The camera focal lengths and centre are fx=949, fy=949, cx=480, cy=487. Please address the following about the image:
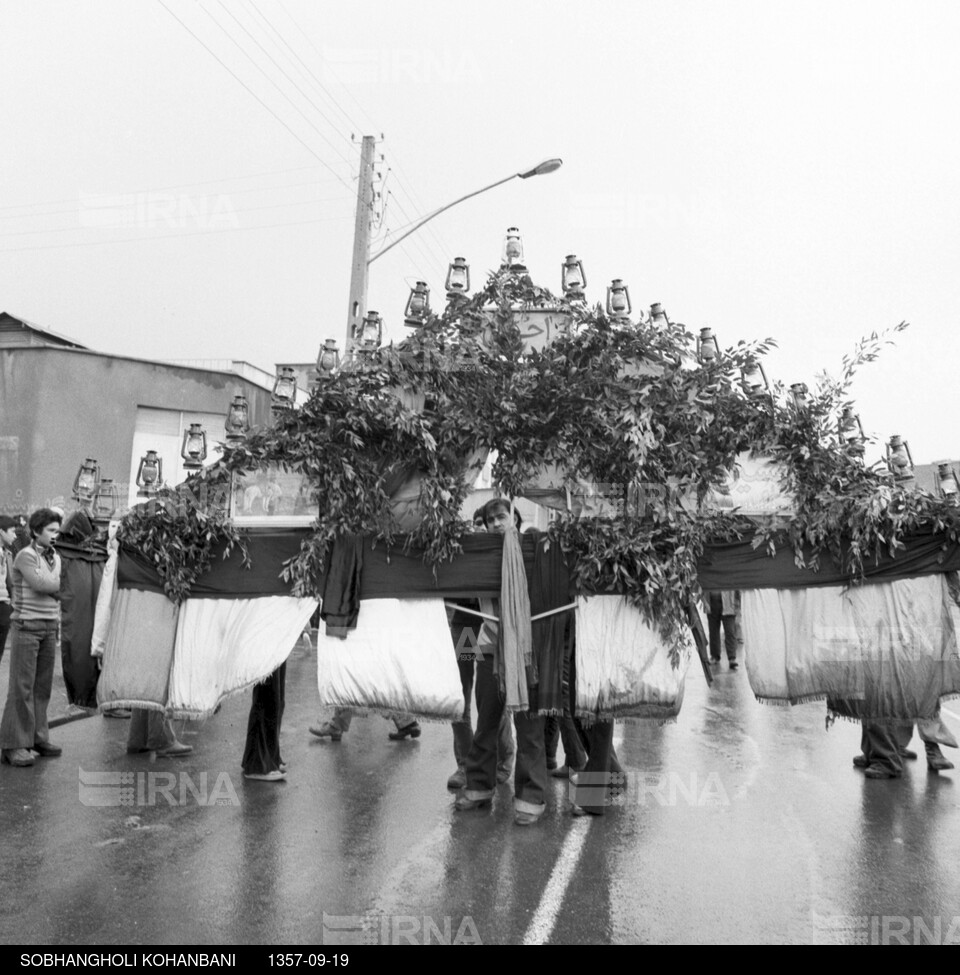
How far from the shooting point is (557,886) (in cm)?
499

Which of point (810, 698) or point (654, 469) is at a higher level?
point (654, 469)

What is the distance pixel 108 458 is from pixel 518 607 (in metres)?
15.6

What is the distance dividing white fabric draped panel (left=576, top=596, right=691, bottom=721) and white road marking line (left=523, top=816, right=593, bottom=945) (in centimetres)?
79

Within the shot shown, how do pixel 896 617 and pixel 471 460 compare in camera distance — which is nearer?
pixel 896 617

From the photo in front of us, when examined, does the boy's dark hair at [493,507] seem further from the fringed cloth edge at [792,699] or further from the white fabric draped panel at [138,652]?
the white fabric draped panel at [138,652]

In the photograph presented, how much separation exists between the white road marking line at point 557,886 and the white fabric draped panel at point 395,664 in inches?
40.1

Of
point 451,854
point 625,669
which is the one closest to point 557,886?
point 451,854

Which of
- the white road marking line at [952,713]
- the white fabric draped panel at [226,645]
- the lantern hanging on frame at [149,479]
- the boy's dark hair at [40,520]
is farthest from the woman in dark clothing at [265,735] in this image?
the white road marking line at [952,713]

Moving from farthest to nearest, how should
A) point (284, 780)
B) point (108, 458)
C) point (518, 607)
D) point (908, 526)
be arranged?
point (108, 458) → point (284, 780) → point (518, 607) → point (908, 526)

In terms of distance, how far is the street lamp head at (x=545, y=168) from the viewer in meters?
13.5
